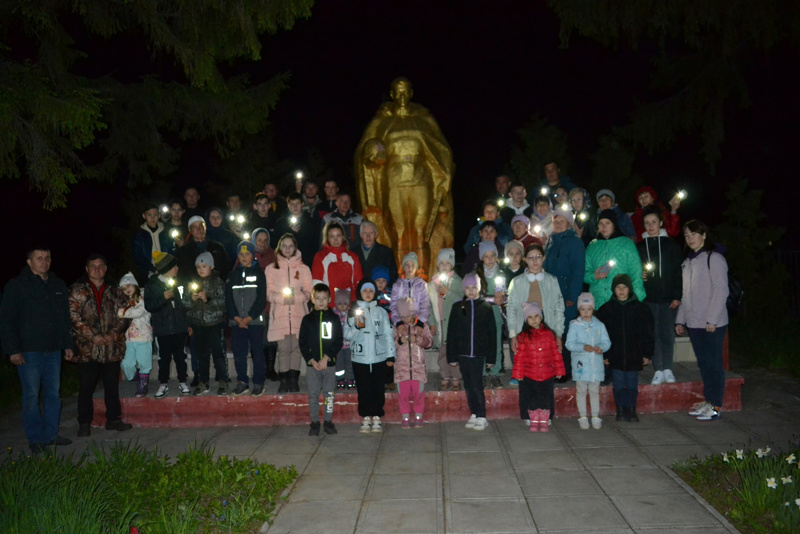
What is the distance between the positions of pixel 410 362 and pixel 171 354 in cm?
276

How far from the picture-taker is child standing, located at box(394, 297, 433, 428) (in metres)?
7.19

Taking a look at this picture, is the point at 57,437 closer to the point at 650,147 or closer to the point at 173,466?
the point at 173,466

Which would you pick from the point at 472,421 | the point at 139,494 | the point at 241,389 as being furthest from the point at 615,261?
the point at 139,494

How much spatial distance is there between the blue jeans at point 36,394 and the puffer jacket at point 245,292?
175 cm

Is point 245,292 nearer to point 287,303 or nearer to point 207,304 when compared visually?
point 207,304

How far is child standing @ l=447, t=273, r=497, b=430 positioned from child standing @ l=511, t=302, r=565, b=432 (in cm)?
29

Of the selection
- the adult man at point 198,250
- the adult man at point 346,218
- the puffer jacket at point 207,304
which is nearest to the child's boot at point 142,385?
the puffer jacket at point 207,304

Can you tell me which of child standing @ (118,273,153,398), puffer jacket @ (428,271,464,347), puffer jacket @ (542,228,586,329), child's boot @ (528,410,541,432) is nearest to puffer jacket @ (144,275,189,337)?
child standing @ (118,273,153,398)

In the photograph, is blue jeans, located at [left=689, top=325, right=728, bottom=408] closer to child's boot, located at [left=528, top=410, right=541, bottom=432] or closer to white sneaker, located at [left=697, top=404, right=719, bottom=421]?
white sneaker, located at [left=697, top=404, right=719, bottom=421]

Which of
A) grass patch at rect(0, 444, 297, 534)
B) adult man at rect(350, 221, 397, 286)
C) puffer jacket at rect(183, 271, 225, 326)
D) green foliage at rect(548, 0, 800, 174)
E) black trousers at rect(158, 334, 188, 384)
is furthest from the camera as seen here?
green foliage at rect(548, 0, 800, 174)

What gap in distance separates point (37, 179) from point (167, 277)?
1599 millimetres

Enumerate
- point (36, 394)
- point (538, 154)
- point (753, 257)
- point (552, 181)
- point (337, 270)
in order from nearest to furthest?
point (36, 394)
point (337, 270)
point (552, 181)
point (753, 257)
point (538, 154)

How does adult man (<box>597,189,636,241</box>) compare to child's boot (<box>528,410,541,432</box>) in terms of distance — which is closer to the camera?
child's boot (<box>528,410,541,432</box>)

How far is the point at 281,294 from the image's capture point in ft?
25.6
